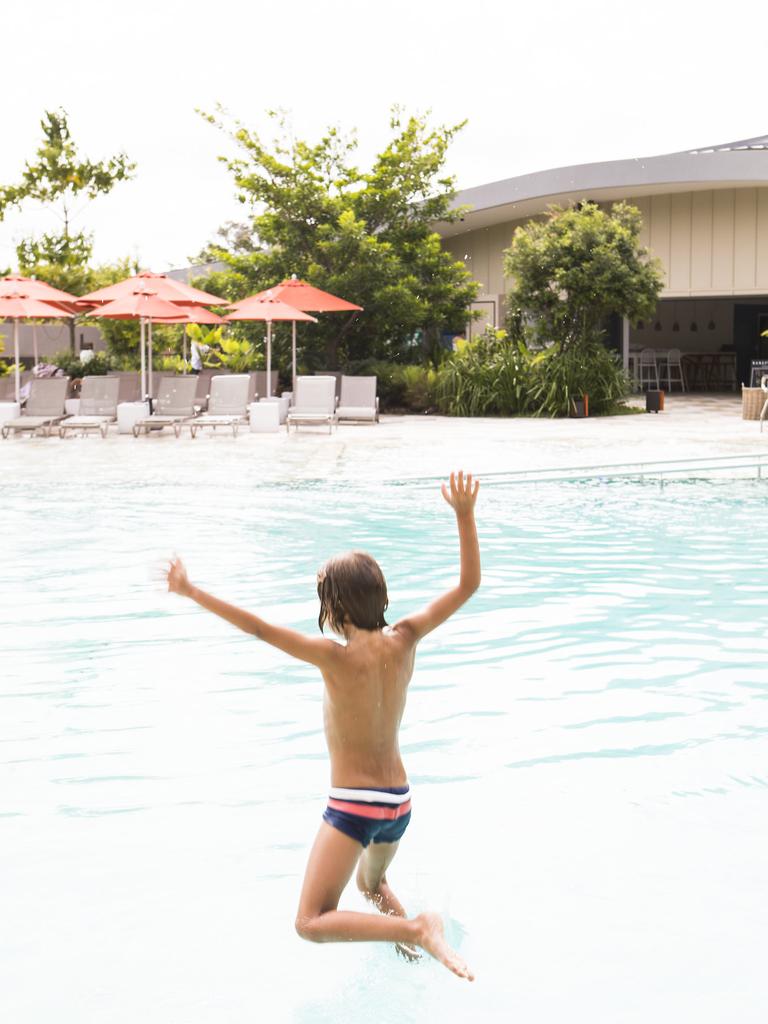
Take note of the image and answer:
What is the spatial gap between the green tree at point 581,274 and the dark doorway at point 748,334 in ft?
28.7

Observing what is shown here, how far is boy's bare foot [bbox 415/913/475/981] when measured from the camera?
2510mm

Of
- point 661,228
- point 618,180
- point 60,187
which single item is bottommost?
point 661,228

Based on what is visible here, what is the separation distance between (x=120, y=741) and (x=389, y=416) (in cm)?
1788

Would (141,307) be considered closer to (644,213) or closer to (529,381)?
(529,381)

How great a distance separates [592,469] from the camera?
12.7 m

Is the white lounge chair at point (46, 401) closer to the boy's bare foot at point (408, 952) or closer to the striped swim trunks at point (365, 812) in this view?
the boy's bare foot at point (408, 952)

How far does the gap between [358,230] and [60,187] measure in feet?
48.9

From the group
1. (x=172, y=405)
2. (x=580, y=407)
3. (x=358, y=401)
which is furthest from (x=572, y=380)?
A: (x=172, y=405)

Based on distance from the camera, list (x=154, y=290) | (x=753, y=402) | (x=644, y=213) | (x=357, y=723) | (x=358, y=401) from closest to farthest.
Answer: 1. (x=357, y=723)
2. (x=753, y=402)
3. (x=154, y=290)
4. (x=358, y=401)
5. (x=644, y=213)

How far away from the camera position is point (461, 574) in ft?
9.15

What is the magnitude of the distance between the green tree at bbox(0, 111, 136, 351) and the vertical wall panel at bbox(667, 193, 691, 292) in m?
16.2

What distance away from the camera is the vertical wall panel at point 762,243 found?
928 inches

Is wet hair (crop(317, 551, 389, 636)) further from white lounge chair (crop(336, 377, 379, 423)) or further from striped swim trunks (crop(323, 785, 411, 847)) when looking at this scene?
white lounge chair (crop(336, 377, 379, 423))

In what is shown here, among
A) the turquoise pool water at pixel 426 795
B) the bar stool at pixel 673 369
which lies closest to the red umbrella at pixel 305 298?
the bar stool at pixel 673 369
